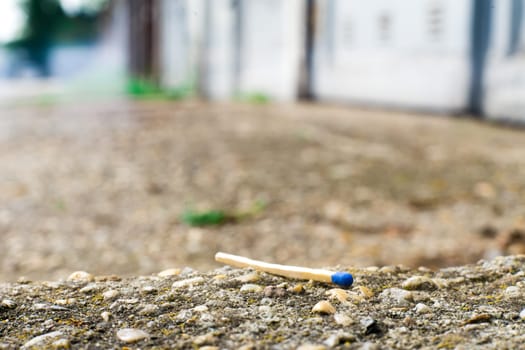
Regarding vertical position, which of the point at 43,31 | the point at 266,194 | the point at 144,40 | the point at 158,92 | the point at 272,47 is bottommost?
the point at 158,92

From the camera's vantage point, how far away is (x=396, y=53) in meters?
8.26

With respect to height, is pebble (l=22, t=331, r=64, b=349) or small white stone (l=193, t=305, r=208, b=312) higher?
small white stone (l=193, t=305, r=208, b=312)

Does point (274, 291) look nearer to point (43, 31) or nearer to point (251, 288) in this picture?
point (251, 288)

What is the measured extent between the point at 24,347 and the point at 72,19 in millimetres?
37794

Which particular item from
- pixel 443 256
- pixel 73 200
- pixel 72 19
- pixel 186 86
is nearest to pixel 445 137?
pixel 443 256

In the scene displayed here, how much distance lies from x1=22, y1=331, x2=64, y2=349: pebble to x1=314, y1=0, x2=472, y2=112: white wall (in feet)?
20.1

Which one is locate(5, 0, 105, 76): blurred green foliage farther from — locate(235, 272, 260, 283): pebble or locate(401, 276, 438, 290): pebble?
locate(401, 276, 438, 290): pebble

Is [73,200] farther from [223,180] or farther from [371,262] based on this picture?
[371,262]

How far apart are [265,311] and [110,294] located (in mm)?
421

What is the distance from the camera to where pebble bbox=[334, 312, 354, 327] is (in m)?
1.64

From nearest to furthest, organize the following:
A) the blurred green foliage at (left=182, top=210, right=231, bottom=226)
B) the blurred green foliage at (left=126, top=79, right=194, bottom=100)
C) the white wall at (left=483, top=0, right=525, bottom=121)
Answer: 1. the blurred green foliage at (left=182, top=210, right=231, bottom=226)
2. the white wall at (left=483, top=0, right=525, bottom=121)
3. the blurred green foliage at (left=126, top=79, right=194, bottom=100)

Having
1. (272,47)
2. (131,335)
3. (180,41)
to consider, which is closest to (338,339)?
(131,335)

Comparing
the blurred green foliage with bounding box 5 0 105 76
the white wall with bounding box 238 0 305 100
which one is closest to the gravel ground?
the white wall with bounding box 238 0 305 100

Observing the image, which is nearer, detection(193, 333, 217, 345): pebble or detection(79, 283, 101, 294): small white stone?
detection(193, 333, 217, 345): pebble
